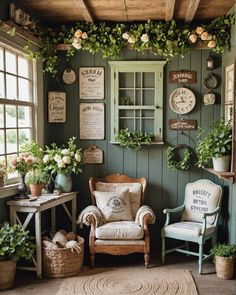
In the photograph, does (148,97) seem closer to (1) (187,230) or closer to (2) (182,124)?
(2) (182,124)

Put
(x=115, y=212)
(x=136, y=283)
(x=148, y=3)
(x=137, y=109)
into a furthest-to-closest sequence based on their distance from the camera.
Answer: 1. (x=137, y=109)
2. (x=115, y=212)
3. (x=148, y=3)
4. (x=136, y=283)

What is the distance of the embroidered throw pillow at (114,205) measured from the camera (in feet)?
15.1

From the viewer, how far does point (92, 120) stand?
5066 millimetres

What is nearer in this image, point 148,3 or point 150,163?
point 148,3

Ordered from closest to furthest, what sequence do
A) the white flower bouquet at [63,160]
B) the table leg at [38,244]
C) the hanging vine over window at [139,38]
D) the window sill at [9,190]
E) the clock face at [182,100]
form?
the window sill at [9,190] → the table leg at [38,244] → the white flower bouquet at [63,160] → the hanging vine over window at [139,38] → the clock face at [182,100]

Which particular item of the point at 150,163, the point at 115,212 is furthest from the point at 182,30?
the point at 115,212

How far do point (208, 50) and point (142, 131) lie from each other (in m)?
1.27

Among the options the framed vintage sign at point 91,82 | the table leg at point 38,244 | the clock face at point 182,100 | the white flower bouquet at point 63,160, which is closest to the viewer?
the table leg at point 38,244

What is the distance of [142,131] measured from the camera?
5.01 m

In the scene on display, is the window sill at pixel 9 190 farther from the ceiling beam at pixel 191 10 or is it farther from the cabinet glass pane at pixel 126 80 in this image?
the ceiling beam at pixel 191 10

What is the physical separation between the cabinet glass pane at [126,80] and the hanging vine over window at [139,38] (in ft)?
0.92

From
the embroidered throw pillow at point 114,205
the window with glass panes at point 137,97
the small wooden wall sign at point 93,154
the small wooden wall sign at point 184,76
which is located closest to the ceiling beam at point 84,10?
the window with glass panes at point 137,97

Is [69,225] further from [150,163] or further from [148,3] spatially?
[148,3]

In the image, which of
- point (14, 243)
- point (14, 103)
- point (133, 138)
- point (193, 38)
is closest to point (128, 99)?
point (133, 138)
